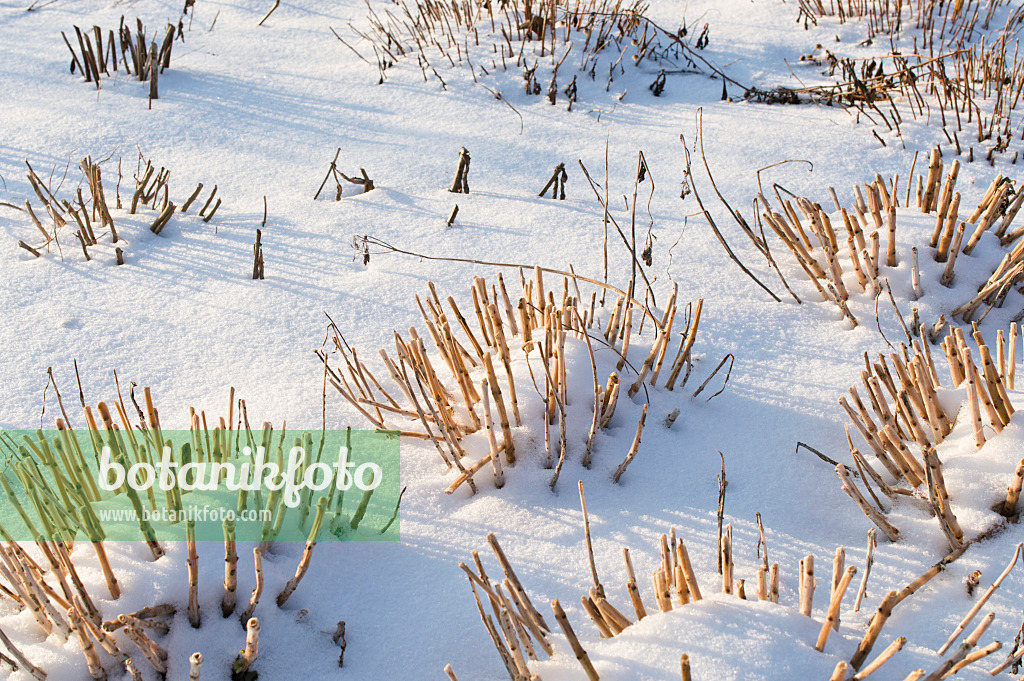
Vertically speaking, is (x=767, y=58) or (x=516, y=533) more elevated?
(x=767, y=58)

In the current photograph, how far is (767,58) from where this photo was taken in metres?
4.51

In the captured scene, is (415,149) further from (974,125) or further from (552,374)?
(974,125)

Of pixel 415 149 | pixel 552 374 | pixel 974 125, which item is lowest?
pixel 552 374

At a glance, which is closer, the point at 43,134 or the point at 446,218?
the point at 446,218

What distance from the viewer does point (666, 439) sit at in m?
1.96

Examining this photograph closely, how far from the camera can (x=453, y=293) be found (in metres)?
2.58

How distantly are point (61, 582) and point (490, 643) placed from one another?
76 cm

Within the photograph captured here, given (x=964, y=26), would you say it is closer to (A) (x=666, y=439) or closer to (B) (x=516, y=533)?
(A) (x=666, y=439)

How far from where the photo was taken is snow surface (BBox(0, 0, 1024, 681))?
1.46 m

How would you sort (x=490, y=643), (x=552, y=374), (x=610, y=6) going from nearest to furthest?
(x=490, y=643) → (x=552, y=374) → (x=610, y=6)

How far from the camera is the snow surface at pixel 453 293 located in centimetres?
146

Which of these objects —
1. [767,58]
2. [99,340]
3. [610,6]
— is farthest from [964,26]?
[99,340]

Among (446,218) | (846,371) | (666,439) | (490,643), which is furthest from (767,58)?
(490,643)

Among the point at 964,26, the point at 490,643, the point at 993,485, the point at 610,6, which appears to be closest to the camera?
the point at 490,643
